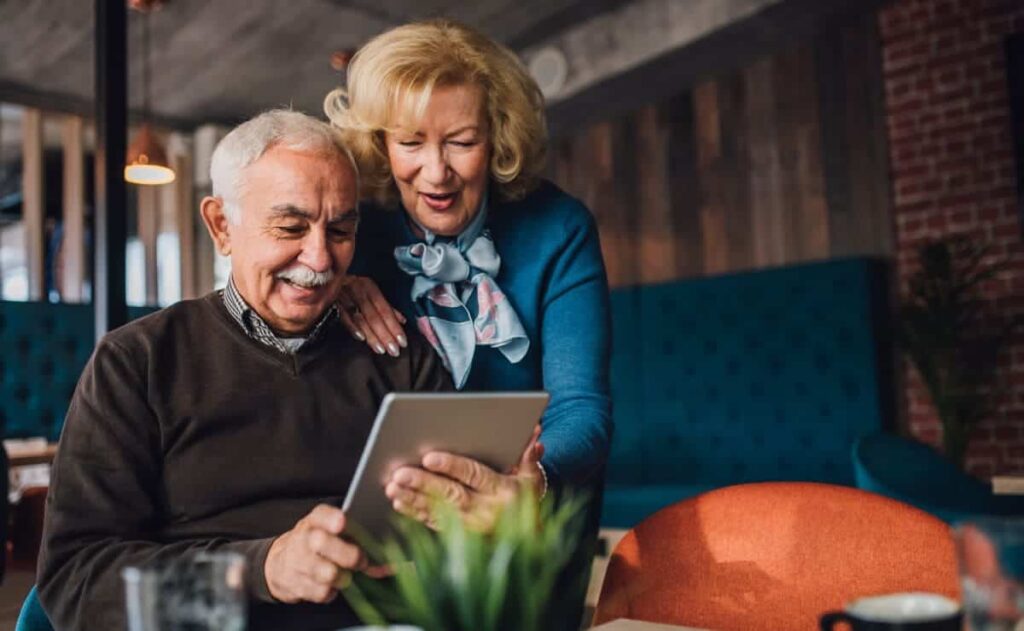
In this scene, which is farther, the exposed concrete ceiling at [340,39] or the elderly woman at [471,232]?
the exposed concrete ceiling at [340,39]

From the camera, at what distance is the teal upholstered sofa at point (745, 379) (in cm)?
481

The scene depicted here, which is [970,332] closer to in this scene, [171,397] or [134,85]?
[171,397]

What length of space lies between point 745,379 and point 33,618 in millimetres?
4414

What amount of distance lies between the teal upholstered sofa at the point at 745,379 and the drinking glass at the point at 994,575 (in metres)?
3.92

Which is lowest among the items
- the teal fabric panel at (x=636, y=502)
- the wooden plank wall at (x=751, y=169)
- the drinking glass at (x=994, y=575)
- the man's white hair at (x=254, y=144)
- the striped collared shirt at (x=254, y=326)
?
the teal fabric panel at (x=636, y=502)

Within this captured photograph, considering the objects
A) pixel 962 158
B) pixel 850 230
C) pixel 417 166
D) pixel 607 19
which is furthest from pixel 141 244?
pixel 417 166

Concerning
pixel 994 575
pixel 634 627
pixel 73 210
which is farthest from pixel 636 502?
pixel 73 210

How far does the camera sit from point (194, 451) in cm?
140

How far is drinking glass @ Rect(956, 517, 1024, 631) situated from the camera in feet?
2.19

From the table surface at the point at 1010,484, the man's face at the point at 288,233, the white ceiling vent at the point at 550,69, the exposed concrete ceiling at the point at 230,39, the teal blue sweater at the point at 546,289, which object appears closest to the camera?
the man's face at the point at 288,233

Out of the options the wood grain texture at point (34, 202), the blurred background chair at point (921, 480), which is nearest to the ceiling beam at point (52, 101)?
the wood grain texture at point (34, 202)

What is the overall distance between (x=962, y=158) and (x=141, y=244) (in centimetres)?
608

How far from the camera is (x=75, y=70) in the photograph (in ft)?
21.2

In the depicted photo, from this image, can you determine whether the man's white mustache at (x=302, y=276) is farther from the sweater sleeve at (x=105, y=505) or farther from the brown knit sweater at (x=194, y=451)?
the sweater sleeve at (x=105, y=505)
